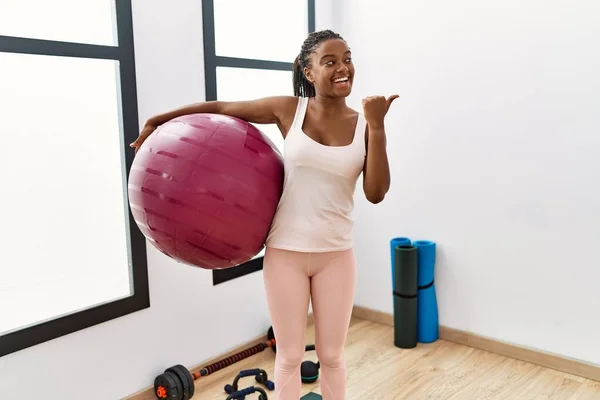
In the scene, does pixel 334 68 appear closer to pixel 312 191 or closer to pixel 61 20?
pixel 312 191

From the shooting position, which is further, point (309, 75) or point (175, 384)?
point (175, 384)

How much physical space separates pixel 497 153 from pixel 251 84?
1.30 m

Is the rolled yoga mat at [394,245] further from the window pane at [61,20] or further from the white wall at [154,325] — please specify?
the window pane at [61,20]

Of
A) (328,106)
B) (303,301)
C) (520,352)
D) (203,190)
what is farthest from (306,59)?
(520,352)

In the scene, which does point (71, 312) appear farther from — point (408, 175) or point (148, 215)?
point (408, 175)

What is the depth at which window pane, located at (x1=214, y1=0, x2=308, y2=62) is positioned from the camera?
8.97 feet

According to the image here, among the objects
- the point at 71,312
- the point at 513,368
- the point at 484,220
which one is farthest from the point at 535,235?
the point at 71,312

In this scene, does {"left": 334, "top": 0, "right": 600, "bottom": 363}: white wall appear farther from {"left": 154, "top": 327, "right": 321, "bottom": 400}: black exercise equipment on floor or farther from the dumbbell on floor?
the dumbbell on floor

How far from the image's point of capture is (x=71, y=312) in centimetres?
215

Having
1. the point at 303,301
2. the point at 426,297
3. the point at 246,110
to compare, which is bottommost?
the point at 426,297

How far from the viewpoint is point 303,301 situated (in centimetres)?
169

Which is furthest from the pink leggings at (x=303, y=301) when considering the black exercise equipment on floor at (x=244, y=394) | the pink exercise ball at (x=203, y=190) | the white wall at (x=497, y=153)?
the white wall at (x=497, y=153)

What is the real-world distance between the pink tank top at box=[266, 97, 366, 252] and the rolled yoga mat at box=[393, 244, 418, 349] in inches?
50.9

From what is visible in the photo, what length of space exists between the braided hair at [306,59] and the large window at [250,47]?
2.80ft
